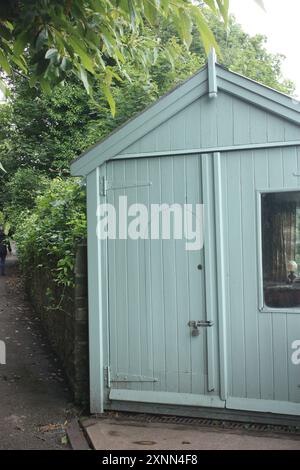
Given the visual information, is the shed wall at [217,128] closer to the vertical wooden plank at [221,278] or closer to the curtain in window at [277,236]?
the vertical wooden plank at [221,278]

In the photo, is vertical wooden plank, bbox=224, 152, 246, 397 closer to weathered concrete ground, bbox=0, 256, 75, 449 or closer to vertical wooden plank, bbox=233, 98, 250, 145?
vertical wooden plank, bbox=233, 98, 250, 145

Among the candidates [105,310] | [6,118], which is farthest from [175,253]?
[6,118]

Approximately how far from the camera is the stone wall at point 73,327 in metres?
5.02

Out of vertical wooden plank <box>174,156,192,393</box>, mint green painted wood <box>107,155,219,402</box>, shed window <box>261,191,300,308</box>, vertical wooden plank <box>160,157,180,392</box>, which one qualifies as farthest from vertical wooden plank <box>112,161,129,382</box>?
shed window <box>261,191,300,308</box>

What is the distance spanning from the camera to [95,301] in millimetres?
4844

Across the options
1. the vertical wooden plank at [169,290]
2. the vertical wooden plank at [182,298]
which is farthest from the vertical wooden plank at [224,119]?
the vertical wooden plank at [169,290]

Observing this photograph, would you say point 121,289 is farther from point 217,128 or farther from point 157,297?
point 217,128

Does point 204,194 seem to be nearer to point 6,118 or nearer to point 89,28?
point 89,28

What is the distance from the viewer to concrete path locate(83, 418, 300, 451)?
392 cm

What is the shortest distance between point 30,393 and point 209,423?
2.30 m

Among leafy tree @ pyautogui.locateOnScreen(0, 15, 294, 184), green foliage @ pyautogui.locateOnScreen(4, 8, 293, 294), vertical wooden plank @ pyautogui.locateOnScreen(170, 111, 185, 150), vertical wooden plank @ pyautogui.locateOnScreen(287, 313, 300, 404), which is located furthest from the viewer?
leafy tree @ pyautogui.locateOnScreen(0, 15, 294, 184)

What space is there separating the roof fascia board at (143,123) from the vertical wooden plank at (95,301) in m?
0.14

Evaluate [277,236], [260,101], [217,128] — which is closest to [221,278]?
[277,236]

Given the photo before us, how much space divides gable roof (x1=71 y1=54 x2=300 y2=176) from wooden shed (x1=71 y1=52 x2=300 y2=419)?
0.01m
